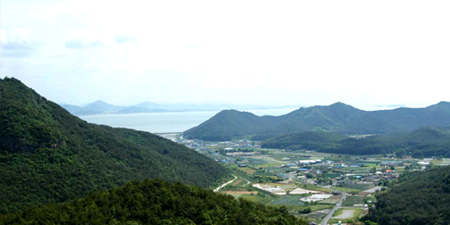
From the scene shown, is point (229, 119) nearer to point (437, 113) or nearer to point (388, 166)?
point (437, 113)

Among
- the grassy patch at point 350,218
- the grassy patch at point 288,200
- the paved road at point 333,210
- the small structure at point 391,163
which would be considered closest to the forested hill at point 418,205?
the grassy patch at point 350,218

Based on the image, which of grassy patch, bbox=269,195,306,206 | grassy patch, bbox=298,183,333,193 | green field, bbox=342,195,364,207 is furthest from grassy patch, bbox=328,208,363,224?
grassy patch, bbox=298,183,333,193

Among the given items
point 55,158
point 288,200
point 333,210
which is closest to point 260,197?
point 288,200

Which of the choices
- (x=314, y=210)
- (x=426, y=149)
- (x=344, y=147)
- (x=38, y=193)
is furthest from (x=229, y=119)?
(x=38, y=193)

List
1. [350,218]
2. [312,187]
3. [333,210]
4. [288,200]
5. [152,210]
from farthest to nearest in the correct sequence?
1. [312,187]
2. [288,200]
3. [333,210]
4. [350,218]
5. [152,210]

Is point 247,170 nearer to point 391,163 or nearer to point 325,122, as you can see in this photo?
point 391,163

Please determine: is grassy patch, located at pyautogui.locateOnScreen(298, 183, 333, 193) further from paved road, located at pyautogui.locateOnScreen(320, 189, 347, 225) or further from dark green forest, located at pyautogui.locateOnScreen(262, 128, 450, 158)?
dark green forest, located at pyautogui.locateOnScreen(262, 128, 450, 158)

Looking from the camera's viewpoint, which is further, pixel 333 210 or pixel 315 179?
pixel 315 179
